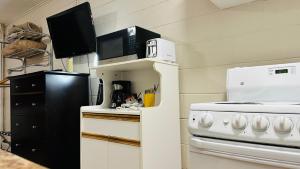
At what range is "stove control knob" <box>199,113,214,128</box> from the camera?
111cm

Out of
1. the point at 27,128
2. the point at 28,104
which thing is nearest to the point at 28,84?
the point at 28,104

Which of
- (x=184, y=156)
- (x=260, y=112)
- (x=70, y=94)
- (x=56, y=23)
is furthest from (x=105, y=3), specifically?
(x=260, y=112)

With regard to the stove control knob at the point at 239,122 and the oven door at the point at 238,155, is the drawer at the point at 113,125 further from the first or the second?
the stove control knob at the point at 239,122

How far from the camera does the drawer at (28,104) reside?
2.33 m

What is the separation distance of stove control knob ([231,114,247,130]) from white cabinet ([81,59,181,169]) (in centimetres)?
69

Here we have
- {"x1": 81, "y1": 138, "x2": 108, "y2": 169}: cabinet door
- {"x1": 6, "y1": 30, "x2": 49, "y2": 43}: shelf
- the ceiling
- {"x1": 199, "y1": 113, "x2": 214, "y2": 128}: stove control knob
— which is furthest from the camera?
the ceiling

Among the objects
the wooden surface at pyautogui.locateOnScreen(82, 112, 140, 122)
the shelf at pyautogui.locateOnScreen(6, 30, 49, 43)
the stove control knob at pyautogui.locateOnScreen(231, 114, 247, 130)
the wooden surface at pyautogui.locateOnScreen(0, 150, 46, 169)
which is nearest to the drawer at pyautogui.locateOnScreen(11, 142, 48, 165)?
the wooden surface at pyautogui.locateOnScreen(82, 112, 140, 122)

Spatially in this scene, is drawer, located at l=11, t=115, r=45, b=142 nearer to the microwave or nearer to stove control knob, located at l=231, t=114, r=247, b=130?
the microwave

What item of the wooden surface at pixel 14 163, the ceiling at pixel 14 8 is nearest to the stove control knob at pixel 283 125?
the wooden surface at pixel 14 163

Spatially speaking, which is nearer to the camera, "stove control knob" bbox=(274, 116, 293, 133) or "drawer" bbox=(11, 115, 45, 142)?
"stove control knob" bbox=(274, 116, 293, 133)

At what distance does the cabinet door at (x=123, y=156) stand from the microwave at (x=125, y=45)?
26.4 inches

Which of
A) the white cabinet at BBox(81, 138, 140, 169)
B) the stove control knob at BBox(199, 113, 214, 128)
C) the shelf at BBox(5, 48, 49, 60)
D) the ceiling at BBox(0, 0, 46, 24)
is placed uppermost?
the ceiling at BBox(0, 0, 46, 24)

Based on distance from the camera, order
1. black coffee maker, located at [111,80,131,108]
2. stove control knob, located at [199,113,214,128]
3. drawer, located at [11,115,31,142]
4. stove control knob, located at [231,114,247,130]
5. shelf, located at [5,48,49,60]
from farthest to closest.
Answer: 1. shelf, located at [5,48,49,60]
2. drawer, located at [11,115,31,142]
3. black coffee maker, located at [111,80,131,108]
4. stove control knob, located at [199,113,214,128]
5. stove control knob, located at [231,114,247,130]

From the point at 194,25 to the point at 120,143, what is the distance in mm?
1058
